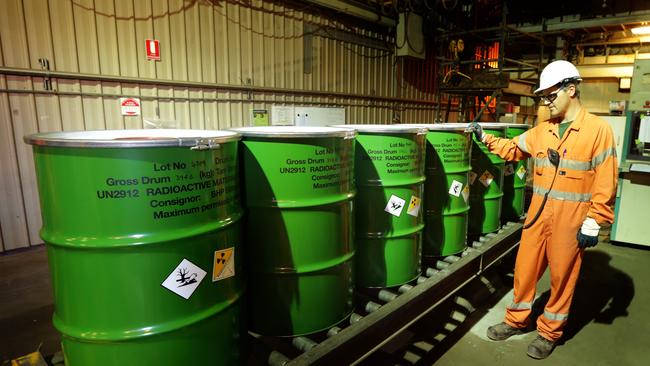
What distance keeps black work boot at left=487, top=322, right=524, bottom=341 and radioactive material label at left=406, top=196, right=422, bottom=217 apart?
118 centimetres

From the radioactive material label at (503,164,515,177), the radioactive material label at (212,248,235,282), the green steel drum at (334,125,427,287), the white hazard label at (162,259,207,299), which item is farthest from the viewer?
the radioactive material label at (503,164,515,177)

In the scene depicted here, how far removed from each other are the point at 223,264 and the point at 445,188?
5.68 feet

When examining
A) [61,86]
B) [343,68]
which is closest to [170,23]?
[61,86]

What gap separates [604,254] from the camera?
4.66m

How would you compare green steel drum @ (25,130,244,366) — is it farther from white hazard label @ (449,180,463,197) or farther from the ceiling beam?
the ceiling beam

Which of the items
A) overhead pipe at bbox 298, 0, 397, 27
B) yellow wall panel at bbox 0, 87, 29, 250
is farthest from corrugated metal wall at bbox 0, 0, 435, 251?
overhead pipe at bbox 298, 0, 397, 27

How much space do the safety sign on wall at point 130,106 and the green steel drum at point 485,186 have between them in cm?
387

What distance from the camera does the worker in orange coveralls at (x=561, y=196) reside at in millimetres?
2379

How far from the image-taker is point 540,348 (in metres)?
2.60

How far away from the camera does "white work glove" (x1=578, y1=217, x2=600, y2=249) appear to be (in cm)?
233

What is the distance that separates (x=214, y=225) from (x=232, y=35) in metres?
4.81

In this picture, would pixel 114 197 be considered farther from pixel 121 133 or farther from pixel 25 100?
pixel 25 100

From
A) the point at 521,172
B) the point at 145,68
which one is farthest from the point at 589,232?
the point at 145,68

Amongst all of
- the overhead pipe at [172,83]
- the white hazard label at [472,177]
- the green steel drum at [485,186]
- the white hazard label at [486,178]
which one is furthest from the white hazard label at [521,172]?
the overhead pipe at [172,83]
